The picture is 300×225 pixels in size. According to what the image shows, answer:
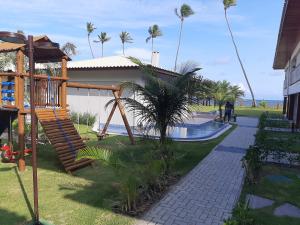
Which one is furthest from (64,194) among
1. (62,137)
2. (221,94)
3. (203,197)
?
(221,94)

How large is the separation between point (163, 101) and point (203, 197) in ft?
10.3

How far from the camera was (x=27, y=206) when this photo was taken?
19.9ft

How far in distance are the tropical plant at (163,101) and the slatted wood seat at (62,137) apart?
220 cm

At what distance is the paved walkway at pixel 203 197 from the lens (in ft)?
18.5

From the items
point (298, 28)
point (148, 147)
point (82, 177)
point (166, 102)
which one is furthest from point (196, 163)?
point (298, 28)

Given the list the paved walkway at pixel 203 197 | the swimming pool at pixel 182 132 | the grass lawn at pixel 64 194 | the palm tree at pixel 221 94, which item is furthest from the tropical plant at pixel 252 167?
the palm tree at pixel 221 94

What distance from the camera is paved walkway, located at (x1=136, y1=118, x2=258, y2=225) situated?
18.5ft

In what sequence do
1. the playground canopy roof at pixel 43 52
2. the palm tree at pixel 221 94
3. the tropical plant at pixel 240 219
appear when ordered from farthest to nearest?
1. the palm tree at pixel 221 94
2. the playground canopy roof at pixel 43 52
3. the tropical plant at pixel 240 219

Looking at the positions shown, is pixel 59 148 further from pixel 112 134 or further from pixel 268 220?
pixel 112 134

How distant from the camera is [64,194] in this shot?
22.4 feet

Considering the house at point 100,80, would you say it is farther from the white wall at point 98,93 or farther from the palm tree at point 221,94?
the palm tree at point 221,94

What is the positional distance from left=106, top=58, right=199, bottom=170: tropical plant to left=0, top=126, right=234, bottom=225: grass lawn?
0.67 metres

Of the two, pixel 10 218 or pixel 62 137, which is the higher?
pixel 62 137

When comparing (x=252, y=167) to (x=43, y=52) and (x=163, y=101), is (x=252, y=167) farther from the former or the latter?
(x=43, y=52)
